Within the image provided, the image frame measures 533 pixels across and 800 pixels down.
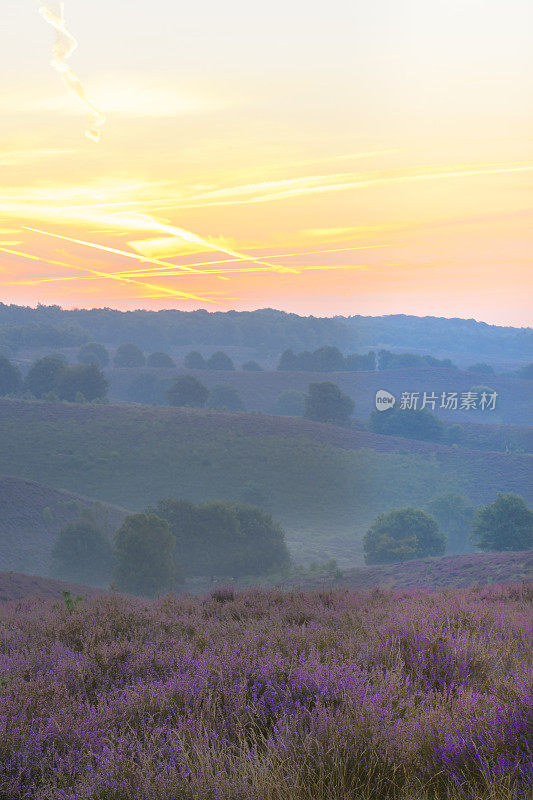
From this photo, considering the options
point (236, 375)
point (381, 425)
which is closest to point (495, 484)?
point (381, 425)

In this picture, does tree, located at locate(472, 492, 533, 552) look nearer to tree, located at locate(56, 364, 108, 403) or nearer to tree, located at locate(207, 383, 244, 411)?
tree, located at locate(56, 364, 108, 403)

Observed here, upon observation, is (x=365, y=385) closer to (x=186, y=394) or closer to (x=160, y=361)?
(x=160, y=361)

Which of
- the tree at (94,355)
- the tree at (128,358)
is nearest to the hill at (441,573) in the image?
the tree at (94,355)

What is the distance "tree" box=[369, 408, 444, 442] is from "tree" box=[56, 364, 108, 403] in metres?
48.4

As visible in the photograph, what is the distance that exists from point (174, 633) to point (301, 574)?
46026mm

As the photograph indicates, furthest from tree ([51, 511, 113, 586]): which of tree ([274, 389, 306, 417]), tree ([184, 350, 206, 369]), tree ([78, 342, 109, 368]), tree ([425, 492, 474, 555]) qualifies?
tree ([184, 350, 206, 369])

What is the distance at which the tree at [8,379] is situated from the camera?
114 meters

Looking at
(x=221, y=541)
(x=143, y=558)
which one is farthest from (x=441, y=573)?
(x=221, y=541)

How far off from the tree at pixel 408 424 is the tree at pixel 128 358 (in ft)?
278

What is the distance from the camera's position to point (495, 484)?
92750mm

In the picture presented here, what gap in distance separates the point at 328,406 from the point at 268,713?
377 ft

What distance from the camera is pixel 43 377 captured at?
376 ft

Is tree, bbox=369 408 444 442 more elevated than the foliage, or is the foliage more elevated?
tree, bbox=369 408 444 442

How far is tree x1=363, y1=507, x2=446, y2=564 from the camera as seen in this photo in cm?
5938
